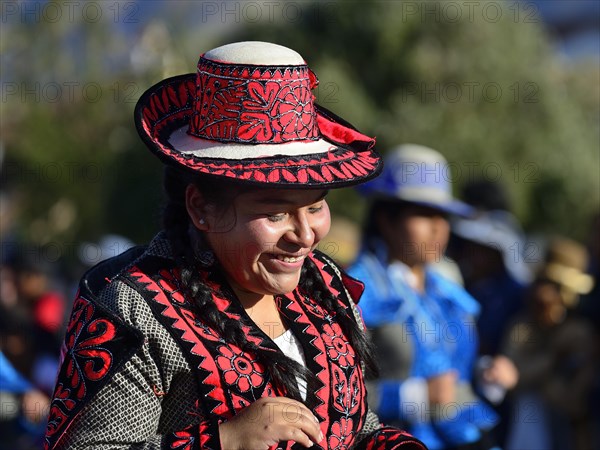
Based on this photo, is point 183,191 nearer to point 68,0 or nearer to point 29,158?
point 29,158

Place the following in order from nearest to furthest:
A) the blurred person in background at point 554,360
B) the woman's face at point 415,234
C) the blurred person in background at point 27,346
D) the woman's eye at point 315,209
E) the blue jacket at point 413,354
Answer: the woman's eye at point 315,209 → the blue jacket at point 413,354 → the woman's face at point 415,234 → the blurred person in background at point 27,346 → the blurred person in background at point 554,360

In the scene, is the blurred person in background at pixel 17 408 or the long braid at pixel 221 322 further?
the blurred person in background at pixel 17 408

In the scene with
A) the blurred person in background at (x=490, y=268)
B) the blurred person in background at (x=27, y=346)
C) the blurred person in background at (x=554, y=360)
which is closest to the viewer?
the blurred person in background at (x=27, y=346)

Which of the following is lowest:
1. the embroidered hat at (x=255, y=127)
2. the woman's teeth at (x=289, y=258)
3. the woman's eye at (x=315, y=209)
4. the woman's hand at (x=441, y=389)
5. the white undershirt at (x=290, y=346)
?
the woman's hand at (x=441, y=389)

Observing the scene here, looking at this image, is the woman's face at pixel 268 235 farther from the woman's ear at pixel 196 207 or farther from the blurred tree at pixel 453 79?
the blurred tree at pixel 453 79

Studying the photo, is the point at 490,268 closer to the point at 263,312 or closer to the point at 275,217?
the point at 263,312

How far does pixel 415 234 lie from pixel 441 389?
2.30ft

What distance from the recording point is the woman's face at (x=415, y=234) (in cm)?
493

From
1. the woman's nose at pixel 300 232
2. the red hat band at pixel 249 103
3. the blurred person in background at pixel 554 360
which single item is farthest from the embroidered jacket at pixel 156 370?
the blurred person in background at pixel 554 360

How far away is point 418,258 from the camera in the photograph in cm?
492

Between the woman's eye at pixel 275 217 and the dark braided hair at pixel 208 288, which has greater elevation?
the woman's eye at pixel 275 217

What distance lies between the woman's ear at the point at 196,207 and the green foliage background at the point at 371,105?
1106cm

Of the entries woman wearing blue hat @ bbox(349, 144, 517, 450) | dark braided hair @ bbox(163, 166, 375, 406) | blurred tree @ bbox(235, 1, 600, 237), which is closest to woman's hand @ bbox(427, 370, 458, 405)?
woman wearing blue hat @ bbox(349, 144, 517, 450)

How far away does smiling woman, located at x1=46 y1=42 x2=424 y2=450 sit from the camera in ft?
8.18
